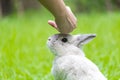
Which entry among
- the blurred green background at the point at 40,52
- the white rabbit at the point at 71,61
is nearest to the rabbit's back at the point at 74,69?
the white rabbit at the point at 71,61

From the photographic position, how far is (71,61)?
3.11m

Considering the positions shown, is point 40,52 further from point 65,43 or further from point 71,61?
point 71,61

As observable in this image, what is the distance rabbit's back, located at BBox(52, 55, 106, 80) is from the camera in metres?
3.03

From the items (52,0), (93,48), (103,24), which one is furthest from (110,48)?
(52,0)

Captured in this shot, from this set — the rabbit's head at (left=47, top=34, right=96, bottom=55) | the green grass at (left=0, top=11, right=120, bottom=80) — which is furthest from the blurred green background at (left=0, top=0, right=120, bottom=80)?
the rabbit's head at (left=47, top=34, right=96, bottom=55)

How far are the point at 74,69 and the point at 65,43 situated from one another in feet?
0.79

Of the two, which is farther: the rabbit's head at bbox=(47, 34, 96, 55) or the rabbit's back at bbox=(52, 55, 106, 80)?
the rabbit's head at bbox=(47, 34, 96, 55)

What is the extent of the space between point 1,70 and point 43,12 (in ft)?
40.5

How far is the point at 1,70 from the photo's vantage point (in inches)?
191

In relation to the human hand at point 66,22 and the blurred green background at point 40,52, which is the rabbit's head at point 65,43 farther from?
the blurred green background at point 40,52

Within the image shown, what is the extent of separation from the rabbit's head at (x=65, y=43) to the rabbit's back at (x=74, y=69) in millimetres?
54

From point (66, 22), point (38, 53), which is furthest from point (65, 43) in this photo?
point (38, 53)

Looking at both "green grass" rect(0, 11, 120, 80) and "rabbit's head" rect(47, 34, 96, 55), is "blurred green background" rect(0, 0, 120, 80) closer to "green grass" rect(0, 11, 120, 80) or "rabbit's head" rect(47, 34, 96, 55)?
"green grass" rect(0, 11, 120, 80)

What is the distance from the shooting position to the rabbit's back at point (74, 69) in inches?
119
